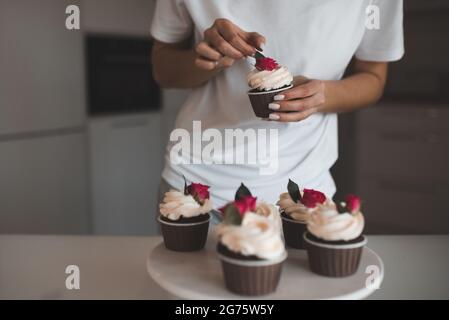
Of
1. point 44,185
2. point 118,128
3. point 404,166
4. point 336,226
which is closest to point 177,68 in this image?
point 336,226

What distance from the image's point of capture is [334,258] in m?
0.70

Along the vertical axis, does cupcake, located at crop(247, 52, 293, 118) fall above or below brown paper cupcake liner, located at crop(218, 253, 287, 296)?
above

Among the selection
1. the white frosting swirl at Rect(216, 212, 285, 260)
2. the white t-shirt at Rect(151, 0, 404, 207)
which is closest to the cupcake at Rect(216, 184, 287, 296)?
the white frosting swirl at Rect(216, 212, 285, 260)

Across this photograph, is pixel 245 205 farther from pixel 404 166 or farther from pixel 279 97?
pixel 404 166

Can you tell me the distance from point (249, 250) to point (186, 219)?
8.0 inches

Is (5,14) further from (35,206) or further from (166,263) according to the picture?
(166,263)

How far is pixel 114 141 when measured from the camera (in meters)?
2.86

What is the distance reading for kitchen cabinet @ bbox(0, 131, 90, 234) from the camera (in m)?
2.40

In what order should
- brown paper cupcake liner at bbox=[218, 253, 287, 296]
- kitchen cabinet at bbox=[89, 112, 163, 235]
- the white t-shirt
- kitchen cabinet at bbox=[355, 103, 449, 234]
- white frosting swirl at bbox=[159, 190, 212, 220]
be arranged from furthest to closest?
kitchen cabinet at bbox=[355, 103, 449, 234], kitchen cabinet at bbox=[89, 112, 163, 235], the white t-shirt, white frosting swirl at bbox=[159, 190, 212, 220], brown paper cupcake liner at bbox=[218, 253, 287, 296]

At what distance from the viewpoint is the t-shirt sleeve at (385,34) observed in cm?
112

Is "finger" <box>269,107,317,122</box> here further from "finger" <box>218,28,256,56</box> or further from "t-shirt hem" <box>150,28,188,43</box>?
"t-shirt hem" <box>150,28,188,43</box>

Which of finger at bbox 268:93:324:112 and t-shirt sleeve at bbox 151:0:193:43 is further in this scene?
t-shirt sleeve at bbox 151:0:193:43

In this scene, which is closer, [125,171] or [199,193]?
[199,193]

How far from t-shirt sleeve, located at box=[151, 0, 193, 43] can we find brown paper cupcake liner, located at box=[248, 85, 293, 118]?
32 centimetres
